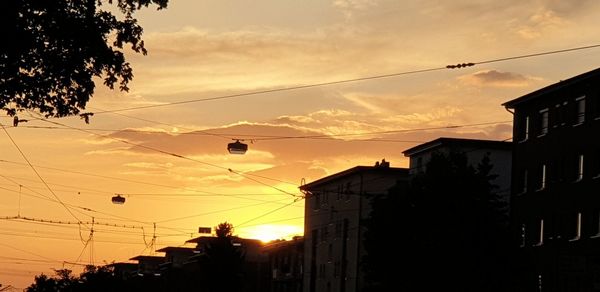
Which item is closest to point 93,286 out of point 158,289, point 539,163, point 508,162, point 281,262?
point 158,289

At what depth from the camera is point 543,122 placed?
75.1 meters

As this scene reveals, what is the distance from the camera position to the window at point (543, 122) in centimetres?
7444

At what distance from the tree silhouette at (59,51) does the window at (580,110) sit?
48736 millimetres

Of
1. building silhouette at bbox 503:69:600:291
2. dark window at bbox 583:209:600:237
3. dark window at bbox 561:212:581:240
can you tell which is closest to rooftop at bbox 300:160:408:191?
building silhouette at bbox 503:69:600:291

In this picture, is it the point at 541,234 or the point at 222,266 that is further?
the point at 222,266

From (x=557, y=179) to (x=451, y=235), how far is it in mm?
15442

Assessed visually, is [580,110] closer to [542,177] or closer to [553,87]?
[553,87]

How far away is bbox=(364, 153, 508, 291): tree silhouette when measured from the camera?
192 ft

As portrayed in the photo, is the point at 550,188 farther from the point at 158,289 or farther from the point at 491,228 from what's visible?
the point at 158,289

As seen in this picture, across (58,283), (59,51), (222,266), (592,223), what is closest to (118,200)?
(592,223)

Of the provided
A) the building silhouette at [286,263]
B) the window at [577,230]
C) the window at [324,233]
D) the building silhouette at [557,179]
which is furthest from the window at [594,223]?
the building silhouette at [286,263]

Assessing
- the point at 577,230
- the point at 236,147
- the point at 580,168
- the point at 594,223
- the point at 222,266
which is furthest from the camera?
the point at 222,266

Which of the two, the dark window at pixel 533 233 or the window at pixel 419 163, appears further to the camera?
the window at pixel 419 163

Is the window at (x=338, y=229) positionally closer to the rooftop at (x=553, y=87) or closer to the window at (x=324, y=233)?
the window at (x=324, y=233)
